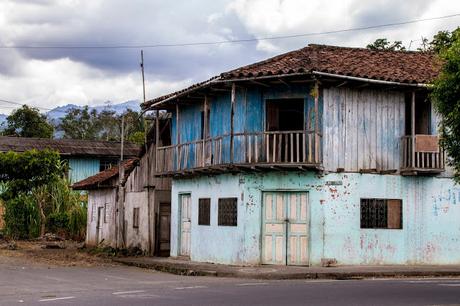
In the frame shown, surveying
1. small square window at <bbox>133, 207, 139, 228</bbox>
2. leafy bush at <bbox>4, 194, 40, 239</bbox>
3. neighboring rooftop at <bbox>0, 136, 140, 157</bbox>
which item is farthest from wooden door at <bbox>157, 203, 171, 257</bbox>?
neighboring rooftop at <bbox>0, 136, 140, 157</bbox>

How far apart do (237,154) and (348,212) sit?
12.2ft

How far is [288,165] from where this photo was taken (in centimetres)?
2106

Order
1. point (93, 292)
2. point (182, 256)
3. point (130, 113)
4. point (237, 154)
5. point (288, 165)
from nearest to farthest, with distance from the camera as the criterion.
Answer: point (93, 292) < point (288, 165) < point (237, 154) < point (182, 256) < point (130, 113)

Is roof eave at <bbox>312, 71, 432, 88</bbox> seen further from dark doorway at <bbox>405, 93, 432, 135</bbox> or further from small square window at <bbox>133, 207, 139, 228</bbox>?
small square window at <bbox>133, 207, 139, 228</bbox>

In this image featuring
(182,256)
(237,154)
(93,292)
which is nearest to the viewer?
(93,292)

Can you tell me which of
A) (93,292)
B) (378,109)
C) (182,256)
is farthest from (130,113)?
(93,292)

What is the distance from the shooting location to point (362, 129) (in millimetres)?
22172

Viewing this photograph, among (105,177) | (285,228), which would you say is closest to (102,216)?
(105,177)

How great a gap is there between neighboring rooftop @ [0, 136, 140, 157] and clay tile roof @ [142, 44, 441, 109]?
20863 mm

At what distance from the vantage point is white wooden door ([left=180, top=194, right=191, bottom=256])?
25.6 m

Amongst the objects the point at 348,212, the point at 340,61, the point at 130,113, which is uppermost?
the point at 130,113

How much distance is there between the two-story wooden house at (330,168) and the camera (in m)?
21.5

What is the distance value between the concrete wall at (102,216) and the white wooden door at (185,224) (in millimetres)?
5661

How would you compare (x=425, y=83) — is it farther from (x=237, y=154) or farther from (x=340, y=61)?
(x=237, y=154)
